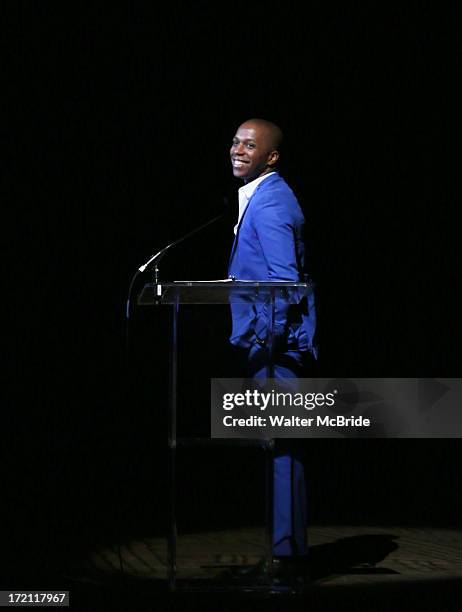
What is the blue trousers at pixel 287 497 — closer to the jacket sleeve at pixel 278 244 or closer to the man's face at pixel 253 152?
the jacket sleeve at pixel 278 244

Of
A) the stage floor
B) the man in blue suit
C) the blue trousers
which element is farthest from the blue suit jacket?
the stage floor

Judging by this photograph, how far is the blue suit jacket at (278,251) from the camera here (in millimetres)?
4582

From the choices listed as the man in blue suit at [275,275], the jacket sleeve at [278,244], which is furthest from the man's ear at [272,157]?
the jacket sleeve at [278,244]

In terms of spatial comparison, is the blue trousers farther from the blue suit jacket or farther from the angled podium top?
the angled podium top

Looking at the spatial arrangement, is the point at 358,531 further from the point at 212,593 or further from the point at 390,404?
the point at 212,593

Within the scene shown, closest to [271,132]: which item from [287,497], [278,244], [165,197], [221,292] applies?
[278,244]

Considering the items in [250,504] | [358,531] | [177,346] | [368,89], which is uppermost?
[368,89]

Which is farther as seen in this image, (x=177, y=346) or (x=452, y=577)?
(x=452, y=577)

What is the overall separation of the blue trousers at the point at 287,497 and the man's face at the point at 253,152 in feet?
2.55

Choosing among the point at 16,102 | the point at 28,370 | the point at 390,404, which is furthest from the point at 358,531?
the point at 16,102

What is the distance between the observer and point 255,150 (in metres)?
4.92

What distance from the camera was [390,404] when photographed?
733 cm

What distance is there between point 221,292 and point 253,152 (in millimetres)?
877

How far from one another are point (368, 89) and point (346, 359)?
1.55 metres
